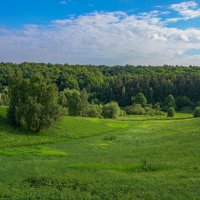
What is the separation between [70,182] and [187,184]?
324 inches

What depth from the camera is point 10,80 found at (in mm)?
69750

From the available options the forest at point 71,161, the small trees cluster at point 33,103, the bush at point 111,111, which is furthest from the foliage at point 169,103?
the small trees cluster at point 33,103

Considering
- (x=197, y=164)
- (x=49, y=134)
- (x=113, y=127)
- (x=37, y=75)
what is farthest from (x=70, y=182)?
(x=113, y=127)

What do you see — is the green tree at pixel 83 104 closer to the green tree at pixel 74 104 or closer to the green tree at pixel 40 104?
the green tree at pixel 74 104

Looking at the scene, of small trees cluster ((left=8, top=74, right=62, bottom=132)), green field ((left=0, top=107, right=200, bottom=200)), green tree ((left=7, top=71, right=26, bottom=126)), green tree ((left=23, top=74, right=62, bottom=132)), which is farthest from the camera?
green tree ((left=7, top=71, right=26, bottom=126))

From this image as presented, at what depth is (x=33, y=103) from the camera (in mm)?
65562

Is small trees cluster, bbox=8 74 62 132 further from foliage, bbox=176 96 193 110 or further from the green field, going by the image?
foliage, bbox=176 96 193 110

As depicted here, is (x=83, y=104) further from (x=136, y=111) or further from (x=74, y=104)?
(x=136, y=111)

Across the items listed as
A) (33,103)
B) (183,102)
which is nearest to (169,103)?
(183,102)

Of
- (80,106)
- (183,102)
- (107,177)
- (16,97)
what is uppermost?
(16,97)

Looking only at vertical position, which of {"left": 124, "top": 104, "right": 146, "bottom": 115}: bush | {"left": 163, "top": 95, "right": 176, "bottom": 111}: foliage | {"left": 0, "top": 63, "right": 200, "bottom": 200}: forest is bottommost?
{"left": 124, "top": 104, "right": 146, "bottom": 115}: bush

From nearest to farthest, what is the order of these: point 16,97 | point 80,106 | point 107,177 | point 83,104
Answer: point 107,177 < point 16,97 < point 80,106 < point 83,104

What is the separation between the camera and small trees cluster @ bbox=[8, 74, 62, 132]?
6531 centimetres

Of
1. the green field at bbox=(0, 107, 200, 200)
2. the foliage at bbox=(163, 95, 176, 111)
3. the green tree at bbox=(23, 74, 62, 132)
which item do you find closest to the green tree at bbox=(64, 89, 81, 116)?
the green tree at bbox=(23, 74, 62, 132)
